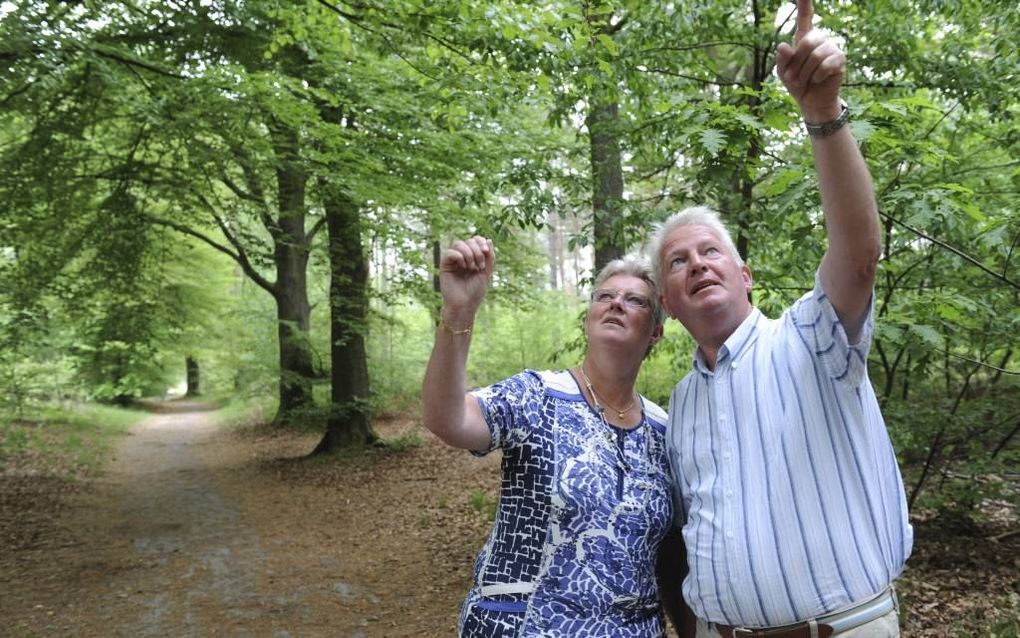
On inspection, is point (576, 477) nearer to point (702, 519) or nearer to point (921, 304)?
point (702, 519)

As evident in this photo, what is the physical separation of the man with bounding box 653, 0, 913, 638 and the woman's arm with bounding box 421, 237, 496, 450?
67 centimetres

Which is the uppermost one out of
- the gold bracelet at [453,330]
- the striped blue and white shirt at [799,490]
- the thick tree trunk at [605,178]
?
the thick tree trunk at [605,178]

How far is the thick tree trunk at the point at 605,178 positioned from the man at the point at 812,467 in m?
3.49

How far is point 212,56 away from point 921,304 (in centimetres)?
787

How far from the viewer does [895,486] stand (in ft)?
5.52

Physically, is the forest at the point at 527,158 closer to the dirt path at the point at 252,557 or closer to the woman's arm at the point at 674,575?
the dirt path at the point at 252,557

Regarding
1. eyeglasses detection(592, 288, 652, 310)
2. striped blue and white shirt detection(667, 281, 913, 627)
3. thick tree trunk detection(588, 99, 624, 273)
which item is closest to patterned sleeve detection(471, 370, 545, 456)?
eyeglasses detection(592, 288, 652, 310)

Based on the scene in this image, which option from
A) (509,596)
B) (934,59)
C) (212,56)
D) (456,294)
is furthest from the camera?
(212,56)

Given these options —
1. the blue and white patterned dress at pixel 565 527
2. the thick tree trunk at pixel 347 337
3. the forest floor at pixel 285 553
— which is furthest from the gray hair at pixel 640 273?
the thick tree trunk at pixel 347 337

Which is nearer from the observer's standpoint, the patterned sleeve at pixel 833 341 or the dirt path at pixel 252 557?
the patterned sleeve at pixel 833 341

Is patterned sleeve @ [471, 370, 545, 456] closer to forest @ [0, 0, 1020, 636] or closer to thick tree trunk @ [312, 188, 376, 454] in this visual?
forest @ [0, 0, 1020, 636]

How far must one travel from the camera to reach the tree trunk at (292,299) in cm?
1160

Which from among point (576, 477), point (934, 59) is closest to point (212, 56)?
point (934, 59)

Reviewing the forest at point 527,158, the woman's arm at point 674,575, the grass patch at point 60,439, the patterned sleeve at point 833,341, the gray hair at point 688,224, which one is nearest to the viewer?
the patterned sleeve at point 833,341
